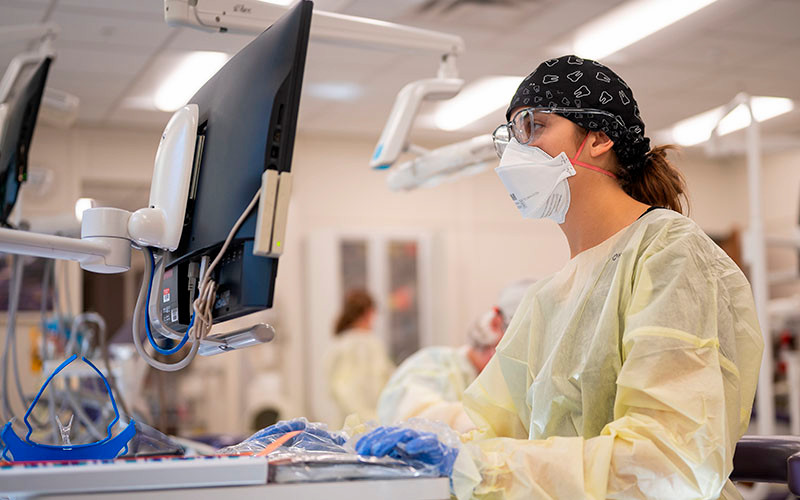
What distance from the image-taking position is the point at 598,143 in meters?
1.50

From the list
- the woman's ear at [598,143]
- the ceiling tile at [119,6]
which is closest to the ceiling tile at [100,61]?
the ceiling tile at [119,6]

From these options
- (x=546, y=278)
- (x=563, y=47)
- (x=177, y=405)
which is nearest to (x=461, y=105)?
(x=563, y=47)

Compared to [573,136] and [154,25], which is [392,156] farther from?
[154,25]

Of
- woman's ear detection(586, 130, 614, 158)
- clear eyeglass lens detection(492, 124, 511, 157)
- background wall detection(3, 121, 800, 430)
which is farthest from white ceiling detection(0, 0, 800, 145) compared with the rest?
woman's ear detection(586, 130, 614, 158)

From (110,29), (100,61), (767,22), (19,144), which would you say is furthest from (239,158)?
(767,22)

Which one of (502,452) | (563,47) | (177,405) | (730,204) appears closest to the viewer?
(502,452)

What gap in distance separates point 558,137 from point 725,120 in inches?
200

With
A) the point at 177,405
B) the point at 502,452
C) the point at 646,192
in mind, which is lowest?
the point at 177,405

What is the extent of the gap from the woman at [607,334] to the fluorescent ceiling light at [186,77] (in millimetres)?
3431

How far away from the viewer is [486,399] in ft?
5.40

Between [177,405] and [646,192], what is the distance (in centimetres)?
546

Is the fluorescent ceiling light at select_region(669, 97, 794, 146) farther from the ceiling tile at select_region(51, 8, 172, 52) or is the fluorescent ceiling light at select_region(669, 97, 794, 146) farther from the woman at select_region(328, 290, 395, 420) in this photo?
the ceiling tile at select_region(51, 8, 172, 52)

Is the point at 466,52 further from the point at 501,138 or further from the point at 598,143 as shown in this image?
the point at 598,143

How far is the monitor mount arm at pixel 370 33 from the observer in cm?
182
